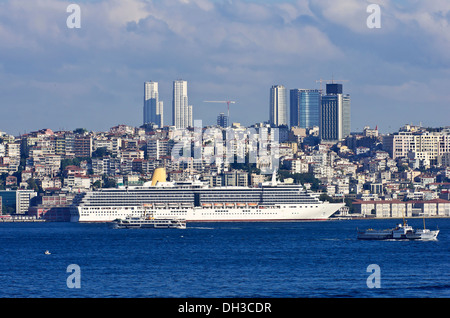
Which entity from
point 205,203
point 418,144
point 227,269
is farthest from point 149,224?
point 418,144

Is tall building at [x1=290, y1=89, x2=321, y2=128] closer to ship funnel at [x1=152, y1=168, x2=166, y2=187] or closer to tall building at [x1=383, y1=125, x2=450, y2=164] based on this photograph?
tall building at [x1=383, y1=125, x2=450, y2=164]

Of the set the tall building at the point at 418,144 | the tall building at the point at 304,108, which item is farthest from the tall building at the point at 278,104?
the tall building at the point at 418,144

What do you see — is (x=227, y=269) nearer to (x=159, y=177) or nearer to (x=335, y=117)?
(x=159, y=177)

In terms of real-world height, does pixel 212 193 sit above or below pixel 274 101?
below

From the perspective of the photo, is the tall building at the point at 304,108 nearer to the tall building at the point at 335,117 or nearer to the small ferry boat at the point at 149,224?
the tall building at the point at 335,117
